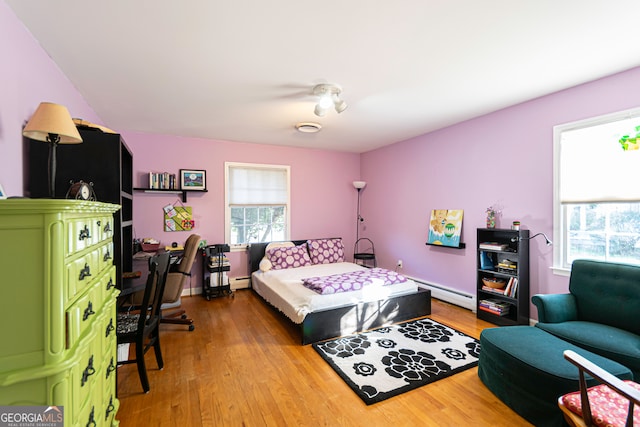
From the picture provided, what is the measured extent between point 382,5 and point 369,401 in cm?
258

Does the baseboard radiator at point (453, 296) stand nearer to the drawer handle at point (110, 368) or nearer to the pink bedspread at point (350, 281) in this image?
the pink bedspread at point (350, 281)

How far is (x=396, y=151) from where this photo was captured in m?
5.12

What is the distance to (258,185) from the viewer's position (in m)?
5.12

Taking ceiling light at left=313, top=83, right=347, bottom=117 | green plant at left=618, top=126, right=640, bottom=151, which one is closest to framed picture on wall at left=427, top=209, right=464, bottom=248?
green plant at left=618, top=126, right=640, bottom=151

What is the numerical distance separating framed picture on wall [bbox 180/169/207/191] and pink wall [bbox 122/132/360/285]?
10 centimetres

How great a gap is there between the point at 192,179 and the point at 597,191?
16.6ft

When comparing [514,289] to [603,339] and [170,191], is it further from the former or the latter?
[170,191]

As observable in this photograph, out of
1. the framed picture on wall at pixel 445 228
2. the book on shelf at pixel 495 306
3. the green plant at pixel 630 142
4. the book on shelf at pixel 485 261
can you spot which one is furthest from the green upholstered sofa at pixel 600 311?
the framed picture on wall at pixel 445 228

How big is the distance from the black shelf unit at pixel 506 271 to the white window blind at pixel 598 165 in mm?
642

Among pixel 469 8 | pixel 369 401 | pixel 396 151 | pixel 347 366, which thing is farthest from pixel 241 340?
pixel 396 151

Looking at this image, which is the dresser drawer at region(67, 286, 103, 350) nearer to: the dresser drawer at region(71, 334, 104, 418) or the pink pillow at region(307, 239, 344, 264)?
the dresser drawer at region(71, 334, 104, 418)

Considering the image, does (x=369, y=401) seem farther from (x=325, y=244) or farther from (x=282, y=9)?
(x=325, y=244)

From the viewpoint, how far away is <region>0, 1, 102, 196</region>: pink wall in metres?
1.63

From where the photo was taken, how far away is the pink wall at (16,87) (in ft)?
5.34
